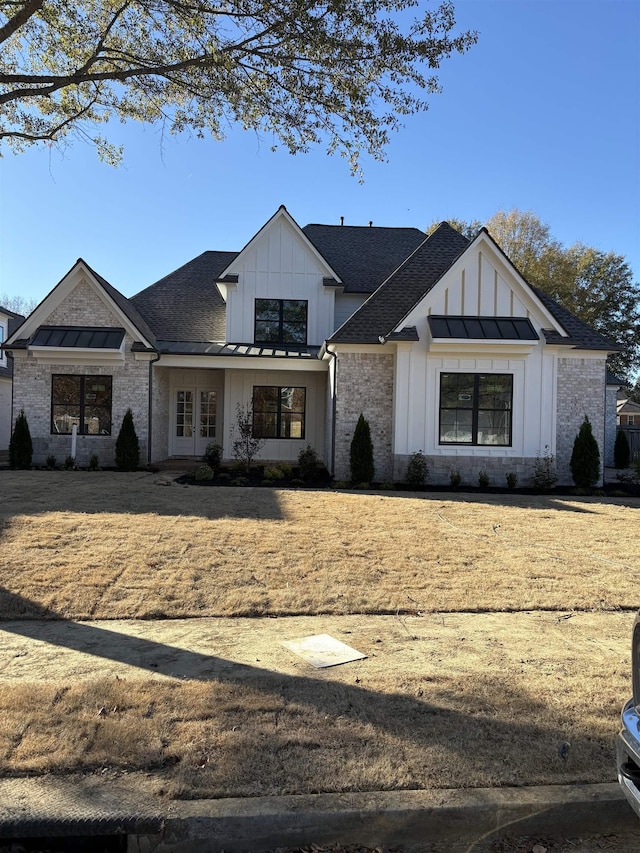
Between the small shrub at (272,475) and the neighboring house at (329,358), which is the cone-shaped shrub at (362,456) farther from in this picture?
the small shrub at (272,475)

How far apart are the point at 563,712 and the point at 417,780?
1227mm

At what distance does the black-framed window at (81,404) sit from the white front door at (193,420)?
126 inches

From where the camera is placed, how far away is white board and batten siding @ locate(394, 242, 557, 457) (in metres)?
13.9

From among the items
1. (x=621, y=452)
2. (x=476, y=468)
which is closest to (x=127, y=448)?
(x=476, y=468)

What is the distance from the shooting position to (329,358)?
15711 millimetres

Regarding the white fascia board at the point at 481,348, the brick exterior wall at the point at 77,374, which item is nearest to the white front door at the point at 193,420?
the brick exterior wall at the point at 77,374

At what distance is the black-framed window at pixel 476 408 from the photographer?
1406 cm

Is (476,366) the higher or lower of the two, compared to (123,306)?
lower

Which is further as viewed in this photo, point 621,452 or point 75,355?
point 621,452

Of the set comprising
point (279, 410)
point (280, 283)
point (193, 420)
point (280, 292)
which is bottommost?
point (193, 420)

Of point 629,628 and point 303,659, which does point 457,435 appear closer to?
point 629,628

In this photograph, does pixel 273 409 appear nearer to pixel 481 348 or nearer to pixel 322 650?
pixel 481 348

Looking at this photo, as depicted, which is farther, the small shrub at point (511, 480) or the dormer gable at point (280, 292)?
the dormer gable at point (280, 292)

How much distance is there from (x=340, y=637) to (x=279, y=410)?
1349 centimetres
